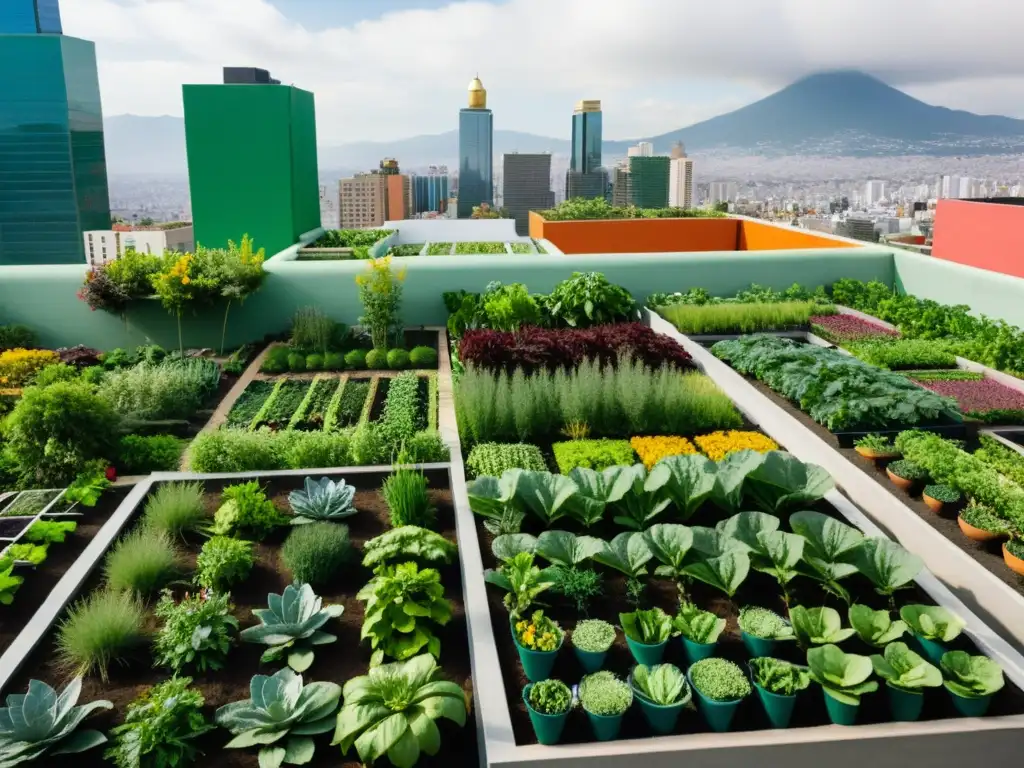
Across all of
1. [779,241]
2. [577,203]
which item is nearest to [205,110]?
[577,203]

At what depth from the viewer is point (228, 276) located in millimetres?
8961

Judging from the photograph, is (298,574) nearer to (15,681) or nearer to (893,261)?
(15,681)

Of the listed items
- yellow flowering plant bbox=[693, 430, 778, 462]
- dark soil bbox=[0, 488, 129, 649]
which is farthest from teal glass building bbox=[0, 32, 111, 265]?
yellow flowering plant bbox=[693, 430, 778, 462]

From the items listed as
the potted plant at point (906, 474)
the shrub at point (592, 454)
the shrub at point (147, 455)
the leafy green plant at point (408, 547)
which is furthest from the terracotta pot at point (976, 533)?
the shrub at point (147, 455)

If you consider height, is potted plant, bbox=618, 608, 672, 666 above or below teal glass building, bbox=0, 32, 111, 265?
below

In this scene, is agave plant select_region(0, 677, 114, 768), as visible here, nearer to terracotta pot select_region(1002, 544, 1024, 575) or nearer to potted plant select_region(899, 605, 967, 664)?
potted plant select_region(899, 605, 967, 664)

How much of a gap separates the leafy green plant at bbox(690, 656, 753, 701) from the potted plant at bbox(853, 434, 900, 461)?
251cm

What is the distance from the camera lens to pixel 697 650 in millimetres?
3496

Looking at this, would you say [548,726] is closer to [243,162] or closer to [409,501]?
[409,501]

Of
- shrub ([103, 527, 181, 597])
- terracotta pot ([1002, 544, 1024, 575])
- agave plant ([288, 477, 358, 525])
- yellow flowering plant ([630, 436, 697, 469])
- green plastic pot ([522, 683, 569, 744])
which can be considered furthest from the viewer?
yellow flowering plant ([630, 436, 697, 469])

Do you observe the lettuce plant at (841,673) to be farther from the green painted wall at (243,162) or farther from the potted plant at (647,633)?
the green painted wall at (243,162)

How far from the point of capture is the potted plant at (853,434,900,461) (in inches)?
210

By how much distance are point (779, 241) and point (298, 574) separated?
11188mm

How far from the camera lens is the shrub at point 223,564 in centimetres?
418
